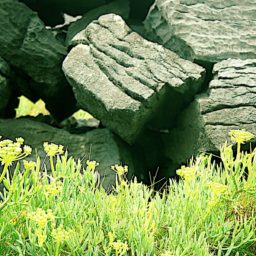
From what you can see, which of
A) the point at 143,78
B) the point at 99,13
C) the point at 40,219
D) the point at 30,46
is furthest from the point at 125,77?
the point at 40,219

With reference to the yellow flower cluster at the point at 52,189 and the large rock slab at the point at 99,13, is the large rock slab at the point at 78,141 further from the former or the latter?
the yellow flower cluster at the point at 52,189

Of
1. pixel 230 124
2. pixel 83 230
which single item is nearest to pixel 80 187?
pixel 83 230

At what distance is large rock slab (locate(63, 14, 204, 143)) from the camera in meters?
2.78

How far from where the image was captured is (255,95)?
2738 millimetres

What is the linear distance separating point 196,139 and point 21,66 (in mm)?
1203

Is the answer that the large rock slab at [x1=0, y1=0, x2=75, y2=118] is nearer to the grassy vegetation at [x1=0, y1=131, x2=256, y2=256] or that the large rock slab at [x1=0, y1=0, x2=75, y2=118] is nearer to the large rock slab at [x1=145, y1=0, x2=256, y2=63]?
the large rock slab at [x1=145, y1=0, x2=256, y2=63]

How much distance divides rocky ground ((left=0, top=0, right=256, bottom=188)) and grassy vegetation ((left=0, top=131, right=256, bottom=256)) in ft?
3.05

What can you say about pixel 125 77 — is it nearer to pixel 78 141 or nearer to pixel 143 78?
pixel 143 78

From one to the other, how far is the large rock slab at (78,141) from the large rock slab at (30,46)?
320mm

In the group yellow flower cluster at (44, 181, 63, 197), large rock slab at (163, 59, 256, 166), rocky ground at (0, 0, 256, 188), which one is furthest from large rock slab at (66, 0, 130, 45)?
yellow flower cluster at (44, 181, 63, 197)

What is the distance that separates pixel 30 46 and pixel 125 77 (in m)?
0.74

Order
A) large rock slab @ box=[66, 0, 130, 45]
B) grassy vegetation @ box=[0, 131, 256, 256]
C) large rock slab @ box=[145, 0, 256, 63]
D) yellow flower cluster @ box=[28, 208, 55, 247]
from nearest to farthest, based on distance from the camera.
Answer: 1. yellow flower cluster @ box=[28, 208, 55, 247]
2. grassy vegetation @ box=[0, 131, 256, 256]
3. large rock slab @ box=[145, 0, 256, 63]
4. large rock slab @ box=[66, 0, 130, 45]

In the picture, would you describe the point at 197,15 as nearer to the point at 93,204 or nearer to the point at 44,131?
the point at 44,131

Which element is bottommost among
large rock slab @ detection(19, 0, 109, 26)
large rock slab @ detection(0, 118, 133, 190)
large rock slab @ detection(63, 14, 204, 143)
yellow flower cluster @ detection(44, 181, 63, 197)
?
large rock slab @ detection(0, 118, 133, 190)
